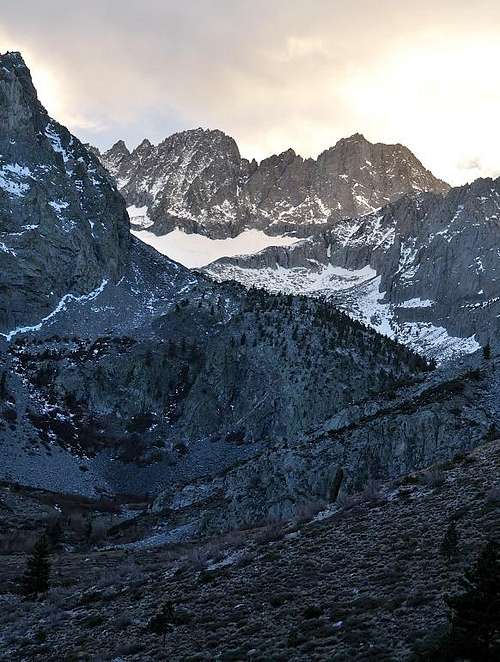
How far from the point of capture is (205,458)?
127312 millimetres

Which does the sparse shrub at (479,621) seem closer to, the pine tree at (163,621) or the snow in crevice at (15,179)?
the pine tree at (163,621)

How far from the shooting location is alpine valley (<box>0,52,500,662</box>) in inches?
731

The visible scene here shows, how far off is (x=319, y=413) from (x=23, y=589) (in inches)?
4540

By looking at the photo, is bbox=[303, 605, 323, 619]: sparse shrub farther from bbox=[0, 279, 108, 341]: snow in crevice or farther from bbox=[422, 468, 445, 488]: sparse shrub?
bbox=[0, 279, 108, 341]: snow in crevice

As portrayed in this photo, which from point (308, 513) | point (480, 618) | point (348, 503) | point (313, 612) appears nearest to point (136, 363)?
Answer: point (308, 513)

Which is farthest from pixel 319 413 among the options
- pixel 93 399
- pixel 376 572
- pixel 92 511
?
pixel 376 572

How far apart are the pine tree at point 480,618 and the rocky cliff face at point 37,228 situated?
6050 inches

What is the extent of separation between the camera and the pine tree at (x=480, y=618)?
11.3m

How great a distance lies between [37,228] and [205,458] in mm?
87704

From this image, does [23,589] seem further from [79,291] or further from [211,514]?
[79,291]

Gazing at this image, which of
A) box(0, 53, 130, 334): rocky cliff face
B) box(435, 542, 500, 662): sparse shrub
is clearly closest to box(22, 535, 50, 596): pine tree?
box(435, 542, 500, 662): sparse shrub

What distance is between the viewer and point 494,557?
1209 centimetres

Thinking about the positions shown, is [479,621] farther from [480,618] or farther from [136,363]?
[136,363]

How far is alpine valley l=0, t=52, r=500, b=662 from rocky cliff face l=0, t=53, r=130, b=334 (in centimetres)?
62
